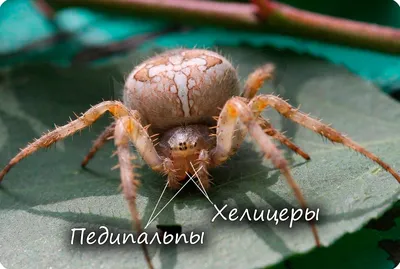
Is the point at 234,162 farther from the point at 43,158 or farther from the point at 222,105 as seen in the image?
the point at 43,158

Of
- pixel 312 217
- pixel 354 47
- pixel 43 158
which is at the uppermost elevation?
pixel 354 47

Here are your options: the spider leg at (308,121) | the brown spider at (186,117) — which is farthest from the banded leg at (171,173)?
the spider leg at (308,121)

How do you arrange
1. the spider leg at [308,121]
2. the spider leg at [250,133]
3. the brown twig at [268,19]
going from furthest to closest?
the brown twig at [268,19] < the spider leg at [308,121] < the spider leg at [250,133]

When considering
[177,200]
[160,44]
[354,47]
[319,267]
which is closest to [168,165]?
[177,200]

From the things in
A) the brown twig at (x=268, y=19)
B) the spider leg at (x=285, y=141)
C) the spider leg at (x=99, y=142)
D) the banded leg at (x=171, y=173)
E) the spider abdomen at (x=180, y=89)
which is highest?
the brown twig at (x=268, y=19)

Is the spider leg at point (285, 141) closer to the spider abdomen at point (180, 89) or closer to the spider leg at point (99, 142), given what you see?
the spider abdomen at point (180, 89)

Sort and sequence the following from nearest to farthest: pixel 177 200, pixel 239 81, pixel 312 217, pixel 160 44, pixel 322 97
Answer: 1. pixel 312 217
2. pixel 177 200
3. pixel 239 81
4. pixel 322 97
5. pixel 160 44

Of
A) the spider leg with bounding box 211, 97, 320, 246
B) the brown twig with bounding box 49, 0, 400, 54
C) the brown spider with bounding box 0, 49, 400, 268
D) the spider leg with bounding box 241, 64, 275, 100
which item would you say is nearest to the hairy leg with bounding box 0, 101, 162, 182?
the brown spider with bounding box 0, 49, 400, 268
